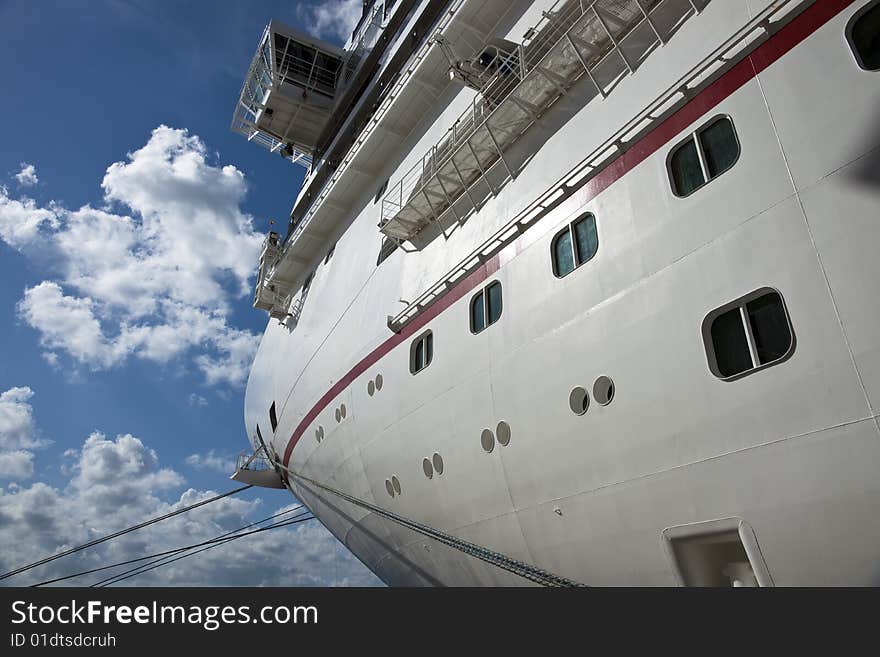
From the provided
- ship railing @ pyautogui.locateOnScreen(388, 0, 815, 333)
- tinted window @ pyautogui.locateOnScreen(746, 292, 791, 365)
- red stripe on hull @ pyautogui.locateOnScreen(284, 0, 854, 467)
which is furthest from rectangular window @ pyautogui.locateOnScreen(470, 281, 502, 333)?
tinted window @ pyautogui.locateOnScreen(746, 292, 791, 365)

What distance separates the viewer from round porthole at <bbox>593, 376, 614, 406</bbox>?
5.44m

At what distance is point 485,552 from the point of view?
637 cm

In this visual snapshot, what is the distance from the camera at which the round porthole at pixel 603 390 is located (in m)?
5.44

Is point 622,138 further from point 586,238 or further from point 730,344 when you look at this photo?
point 730,344

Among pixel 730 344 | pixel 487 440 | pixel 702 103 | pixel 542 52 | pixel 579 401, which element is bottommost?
pixel 487 440

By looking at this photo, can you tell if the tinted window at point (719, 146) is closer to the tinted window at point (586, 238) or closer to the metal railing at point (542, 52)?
the tinted window at point (586, 238)

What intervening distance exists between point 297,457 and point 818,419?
10891 millimetres

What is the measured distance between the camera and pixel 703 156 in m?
5.37

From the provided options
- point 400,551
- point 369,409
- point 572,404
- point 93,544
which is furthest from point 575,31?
point 93,544

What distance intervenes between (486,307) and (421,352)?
4.83 feet

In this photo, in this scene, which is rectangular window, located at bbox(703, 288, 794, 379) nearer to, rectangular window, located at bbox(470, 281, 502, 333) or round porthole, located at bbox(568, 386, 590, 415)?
round porthole, located at bbox(568, 386, 590, 415)

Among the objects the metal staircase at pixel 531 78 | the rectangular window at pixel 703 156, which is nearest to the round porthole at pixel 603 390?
the rectangular window at pixel 703 156

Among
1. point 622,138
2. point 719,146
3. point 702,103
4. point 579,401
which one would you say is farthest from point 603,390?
point 702,103
